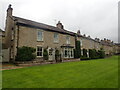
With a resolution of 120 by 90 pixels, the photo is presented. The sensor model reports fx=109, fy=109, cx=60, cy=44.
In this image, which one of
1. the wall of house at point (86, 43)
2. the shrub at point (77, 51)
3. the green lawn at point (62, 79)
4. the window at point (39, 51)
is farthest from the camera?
the wall of house at point (86, 43)

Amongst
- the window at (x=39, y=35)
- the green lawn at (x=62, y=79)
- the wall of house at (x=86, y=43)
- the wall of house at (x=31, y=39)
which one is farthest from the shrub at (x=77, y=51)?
the green lawn at (x=62, y=79)

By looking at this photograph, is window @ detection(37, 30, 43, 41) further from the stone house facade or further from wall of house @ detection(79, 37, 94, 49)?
wall of house @ detection(79, 37, 94, 49)

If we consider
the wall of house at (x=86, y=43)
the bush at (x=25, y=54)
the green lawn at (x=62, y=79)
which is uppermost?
the wall of house at (x=86, y=43)

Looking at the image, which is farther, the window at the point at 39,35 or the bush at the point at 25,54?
the window at the point at 39,35

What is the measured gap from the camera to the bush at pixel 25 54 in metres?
Answer: 17.8

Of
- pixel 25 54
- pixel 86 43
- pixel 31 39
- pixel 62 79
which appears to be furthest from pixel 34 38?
pixel 86 43

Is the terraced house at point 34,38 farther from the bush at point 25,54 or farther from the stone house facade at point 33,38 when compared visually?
the bush at point 25,54

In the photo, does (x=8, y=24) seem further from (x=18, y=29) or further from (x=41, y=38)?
(x=41, y=38)

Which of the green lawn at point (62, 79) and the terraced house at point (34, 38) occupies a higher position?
the terraced house at point (34, 38)

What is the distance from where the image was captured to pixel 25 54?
1827 cm

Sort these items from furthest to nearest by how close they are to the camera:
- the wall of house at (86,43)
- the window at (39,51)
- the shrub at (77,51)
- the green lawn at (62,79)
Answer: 1. the wall of house at (86,43)
2. the shrub at (77,51)
3. the window at (39,51)
4. the green lawn at (62,79)

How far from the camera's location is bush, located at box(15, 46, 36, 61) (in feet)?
58.3

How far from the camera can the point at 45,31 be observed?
22.6 metres

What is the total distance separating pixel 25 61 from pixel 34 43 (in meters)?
4.00
